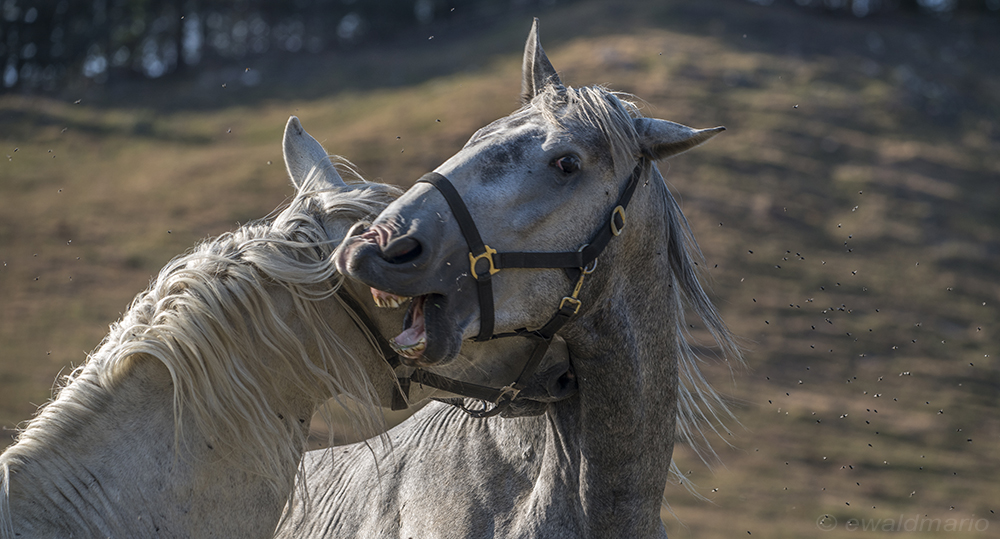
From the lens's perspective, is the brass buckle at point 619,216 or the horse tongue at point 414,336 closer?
the horse tongue at point 414,336

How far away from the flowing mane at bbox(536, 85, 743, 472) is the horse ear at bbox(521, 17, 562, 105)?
0.50ft

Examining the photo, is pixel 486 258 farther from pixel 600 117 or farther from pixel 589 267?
pixel 600 117

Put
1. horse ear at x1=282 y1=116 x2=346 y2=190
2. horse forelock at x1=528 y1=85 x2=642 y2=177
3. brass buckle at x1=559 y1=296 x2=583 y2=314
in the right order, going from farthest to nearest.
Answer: horse ear at x1=282 y1=116 x2=346 y2=190 < horse forelock at x1=528 y1=85 x2=642 y2=177 < brass buckle at x1=559 y1=296 x2=583 y2=314

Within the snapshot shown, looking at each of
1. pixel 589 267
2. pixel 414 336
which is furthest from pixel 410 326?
pixel 589 267

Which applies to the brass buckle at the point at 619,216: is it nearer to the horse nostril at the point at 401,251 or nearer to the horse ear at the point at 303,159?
the horse nostril at the point at 401,251

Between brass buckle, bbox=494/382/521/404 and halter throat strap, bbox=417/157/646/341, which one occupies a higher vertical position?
halter throat strap, bbox=417/157/646/341

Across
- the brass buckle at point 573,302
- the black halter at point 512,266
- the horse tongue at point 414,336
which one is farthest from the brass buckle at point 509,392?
the horse tongue at point 414,336

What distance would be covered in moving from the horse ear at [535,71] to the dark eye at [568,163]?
1.83ft

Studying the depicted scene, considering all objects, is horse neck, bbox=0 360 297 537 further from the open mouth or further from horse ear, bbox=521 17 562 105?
horse ear, bbox=521 17 562 105

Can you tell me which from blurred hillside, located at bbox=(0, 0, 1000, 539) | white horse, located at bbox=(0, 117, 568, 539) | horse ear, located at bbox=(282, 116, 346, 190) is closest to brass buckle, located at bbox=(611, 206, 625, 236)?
white horse, located at bbox=(0, 117, 568, 539)

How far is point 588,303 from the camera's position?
2621 mm

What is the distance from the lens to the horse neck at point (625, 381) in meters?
2.69

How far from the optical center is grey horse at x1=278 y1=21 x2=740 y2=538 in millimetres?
2396

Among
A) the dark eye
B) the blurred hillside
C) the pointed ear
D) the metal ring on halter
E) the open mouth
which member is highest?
the dark eye
